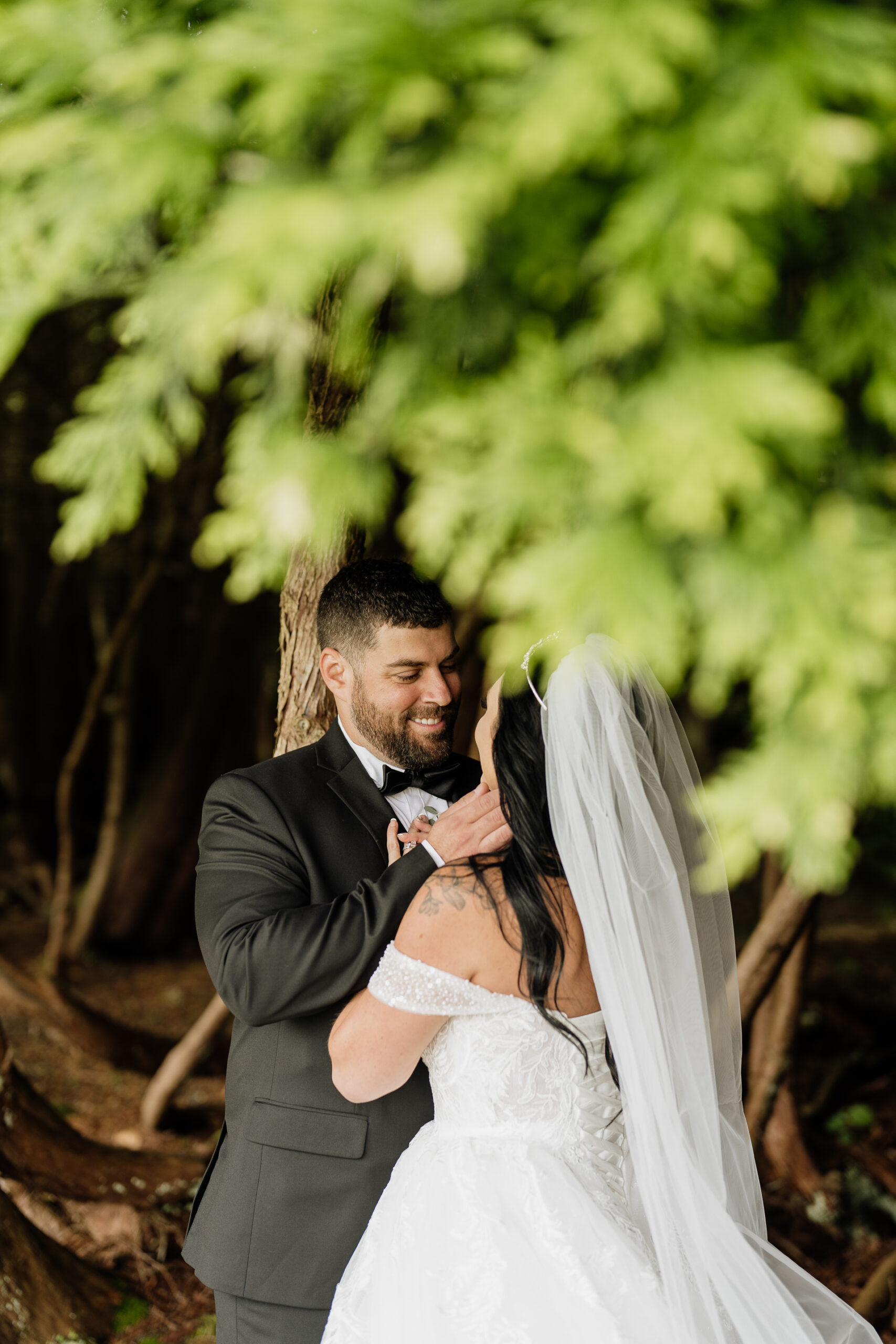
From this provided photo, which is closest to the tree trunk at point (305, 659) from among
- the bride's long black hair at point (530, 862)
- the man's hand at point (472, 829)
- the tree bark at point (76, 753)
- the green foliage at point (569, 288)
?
the man's hand at point (472, 829)

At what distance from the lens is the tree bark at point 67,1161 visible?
3.59 m

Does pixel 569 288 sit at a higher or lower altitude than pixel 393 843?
higher

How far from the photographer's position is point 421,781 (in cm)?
283

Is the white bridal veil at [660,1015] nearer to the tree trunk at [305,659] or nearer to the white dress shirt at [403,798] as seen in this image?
the white dress shirt at [403,798]

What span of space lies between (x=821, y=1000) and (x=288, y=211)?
23.3 ft

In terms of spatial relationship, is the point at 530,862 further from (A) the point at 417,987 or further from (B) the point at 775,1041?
(B) the point at 775,1041

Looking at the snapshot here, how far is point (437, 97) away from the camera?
1.25 m

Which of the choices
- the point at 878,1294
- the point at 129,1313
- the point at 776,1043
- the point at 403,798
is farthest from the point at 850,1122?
the point at 403,798

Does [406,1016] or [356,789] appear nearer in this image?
[406,1016]

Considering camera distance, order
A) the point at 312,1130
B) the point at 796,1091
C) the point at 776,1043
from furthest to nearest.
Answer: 1. the point at 796,1091
2. the point at 776,1043
3. the point at 312,1130

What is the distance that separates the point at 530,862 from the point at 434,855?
23 cm

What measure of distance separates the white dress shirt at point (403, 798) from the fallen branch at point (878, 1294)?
279 centimetres

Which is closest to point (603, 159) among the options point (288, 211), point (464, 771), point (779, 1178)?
point (288, 211)

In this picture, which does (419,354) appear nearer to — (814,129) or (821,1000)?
(814,129)
